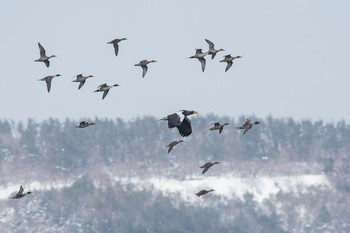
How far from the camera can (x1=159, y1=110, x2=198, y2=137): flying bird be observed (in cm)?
7119

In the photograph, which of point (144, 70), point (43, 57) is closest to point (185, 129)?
point (144, 70)

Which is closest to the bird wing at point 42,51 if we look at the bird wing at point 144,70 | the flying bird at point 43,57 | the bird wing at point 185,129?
the flying bird at point 43,57

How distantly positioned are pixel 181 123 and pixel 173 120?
17.4 inches

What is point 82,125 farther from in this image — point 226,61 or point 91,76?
point 226,61

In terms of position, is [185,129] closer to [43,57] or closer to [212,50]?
[212,50]

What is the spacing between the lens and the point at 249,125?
263 ft

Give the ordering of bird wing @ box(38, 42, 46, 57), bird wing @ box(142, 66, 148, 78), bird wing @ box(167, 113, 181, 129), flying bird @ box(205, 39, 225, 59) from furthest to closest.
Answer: flying bird @ box(205, 39, 225, 59), bird wing @ box(142, 66, 148, 78), bird wing @ box(38, 42, 46, 57), bird wing @ box(167, 113, 181, 129)

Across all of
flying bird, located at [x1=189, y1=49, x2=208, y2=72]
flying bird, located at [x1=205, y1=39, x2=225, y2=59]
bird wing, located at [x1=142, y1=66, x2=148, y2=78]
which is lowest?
bird wing, located at [x1=142, y1=66, x2=148, y2=78]

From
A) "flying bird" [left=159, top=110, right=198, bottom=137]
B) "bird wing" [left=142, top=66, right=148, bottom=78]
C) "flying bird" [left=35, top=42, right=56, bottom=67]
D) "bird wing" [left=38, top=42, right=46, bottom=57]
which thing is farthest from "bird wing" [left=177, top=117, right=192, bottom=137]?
"bird wing" [left=38, top=42, right=46, bottom=57]

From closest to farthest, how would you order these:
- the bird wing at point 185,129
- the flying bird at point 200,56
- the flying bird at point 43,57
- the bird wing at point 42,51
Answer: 1. the bird wing at point 185,129
2. the flying bird at point 43,57
3. the bird wing at point 42,51
4. the flying bird at point 200,56

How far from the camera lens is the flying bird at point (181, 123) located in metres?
71.2

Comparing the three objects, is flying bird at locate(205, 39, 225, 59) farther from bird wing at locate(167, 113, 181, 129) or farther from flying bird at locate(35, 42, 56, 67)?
bird wing at locate(167, 113, 181, 129)

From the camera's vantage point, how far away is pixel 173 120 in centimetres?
7194

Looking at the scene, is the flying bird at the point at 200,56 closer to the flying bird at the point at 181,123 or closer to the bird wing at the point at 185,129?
the flying bird at the point at 181,123
